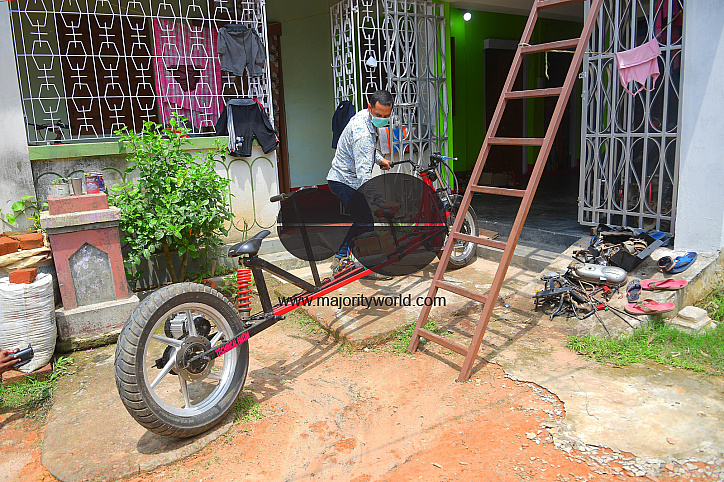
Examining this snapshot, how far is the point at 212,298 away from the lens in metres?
2.99

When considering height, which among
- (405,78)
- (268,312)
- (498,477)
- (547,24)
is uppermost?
(547,24)

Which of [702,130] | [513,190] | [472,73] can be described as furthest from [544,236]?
[472,73]

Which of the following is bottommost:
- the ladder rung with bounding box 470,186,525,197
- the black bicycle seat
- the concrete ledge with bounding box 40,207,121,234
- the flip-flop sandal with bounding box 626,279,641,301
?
the flip-flop sandal with bounding box 626,279,641,301

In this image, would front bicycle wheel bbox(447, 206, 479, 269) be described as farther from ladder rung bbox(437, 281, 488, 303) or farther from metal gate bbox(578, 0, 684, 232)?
ladder rung bbox(437, 281, 488, 303)

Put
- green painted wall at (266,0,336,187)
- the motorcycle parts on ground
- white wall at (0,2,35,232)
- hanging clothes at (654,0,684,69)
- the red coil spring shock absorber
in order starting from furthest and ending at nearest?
green painted wall at (266,0,336,187) < hanging clothes at (654,0,684,69) < white wall at (0,2,35,232) < the motorcycle parts on ground < the red coil spring shock absorber

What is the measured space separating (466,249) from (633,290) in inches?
80.8

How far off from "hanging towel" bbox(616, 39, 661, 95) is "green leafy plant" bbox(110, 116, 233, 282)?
405cm

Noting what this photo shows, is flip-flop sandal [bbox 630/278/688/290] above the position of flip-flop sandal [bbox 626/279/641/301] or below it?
above

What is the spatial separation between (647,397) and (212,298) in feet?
8.87

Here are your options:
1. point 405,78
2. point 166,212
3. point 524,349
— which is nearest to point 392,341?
point 524,349

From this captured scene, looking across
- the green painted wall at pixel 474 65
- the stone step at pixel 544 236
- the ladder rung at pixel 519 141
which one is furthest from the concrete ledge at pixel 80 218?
the green painted wall at pixel 474 65

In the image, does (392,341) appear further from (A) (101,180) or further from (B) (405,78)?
(B) (405,78)

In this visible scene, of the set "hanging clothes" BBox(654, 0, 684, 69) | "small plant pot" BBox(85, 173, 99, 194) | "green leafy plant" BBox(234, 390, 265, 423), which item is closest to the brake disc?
"green leafy plant" BBox(234, 390, 265, 423)

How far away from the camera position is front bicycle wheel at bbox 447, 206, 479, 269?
580 cm
